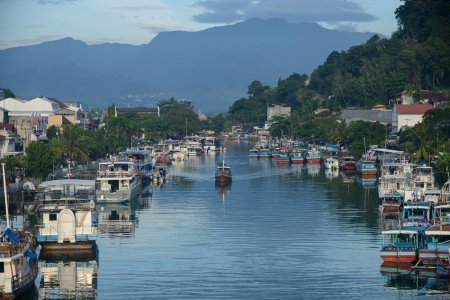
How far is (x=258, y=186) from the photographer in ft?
243

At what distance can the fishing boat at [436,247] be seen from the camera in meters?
37.6

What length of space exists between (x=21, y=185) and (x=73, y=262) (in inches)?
804

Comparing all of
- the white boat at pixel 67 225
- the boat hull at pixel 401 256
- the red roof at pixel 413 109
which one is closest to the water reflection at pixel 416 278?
the boat hull at pixel 401 256

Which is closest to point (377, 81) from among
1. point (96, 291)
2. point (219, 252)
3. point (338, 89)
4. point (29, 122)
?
point (338, 89)

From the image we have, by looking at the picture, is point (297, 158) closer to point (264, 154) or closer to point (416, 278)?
point (264, 154)

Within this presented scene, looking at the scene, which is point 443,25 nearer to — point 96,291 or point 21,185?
point 21,185

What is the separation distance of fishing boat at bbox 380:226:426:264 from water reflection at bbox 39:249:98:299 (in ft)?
33.2

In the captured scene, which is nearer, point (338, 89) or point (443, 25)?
point (443, 25)

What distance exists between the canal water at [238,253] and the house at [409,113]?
29.2 meters

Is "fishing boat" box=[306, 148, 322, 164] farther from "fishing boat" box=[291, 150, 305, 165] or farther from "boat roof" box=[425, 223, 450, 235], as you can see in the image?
"boat roof" box=[425, 223, 450, 235]

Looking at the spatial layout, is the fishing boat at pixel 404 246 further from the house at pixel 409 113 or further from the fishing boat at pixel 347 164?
the house at pixel 409 113

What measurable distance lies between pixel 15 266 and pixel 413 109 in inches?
2730

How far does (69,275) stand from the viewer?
38.3m

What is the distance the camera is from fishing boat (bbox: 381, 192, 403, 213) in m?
56.3
